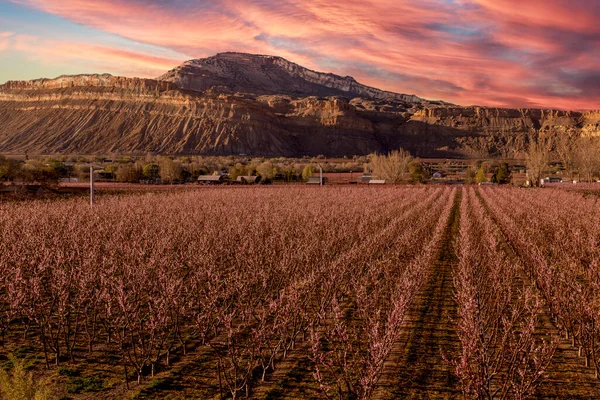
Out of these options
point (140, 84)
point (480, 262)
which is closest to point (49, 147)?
point (140, 84)

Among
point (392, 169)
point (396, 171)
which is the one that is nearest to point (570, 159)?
point (396, 171)

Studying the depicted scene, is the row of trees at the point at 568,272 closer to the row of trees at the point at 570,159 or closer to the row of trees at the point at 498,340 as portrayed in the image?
the row of trees at the point at 498,340

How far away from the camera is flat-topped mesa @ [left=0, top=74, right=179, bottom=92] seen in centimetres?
16709

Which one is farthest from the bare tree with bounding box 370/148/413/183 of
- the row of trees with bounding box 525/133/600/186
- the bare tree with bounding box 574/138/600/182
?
the bare tree with bounding box 574/138/600/182

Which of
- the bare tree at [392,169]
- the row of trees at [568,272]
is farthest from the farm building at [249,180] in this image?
the row of trees at [568,272]

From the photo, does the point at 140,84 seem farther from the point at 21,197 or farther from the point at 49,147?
the point at 21,197

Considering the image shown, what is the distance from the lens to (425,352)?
891 cm

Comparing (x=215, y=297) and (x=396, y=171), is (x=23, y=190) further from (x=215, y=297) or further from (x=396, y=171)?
(x=396, y=171)

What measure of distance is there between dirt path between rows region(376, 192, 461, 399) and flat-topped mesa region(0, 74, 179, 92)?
16663 centimetres

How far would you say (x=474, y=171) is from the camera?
97562mm

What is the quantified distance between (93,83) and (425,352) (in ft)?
615

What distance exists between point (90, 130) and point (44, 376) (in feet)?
478

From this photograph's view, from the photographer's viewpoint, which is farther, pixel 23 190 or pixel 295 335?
pixel 23 190

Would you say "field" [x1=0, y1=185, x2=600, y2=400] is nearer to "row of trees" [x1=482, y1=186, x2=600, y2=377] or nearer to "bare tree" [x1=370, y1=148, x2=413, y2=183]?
"row of trees" [x1=482, y1=186, x2=600, y2=377]
